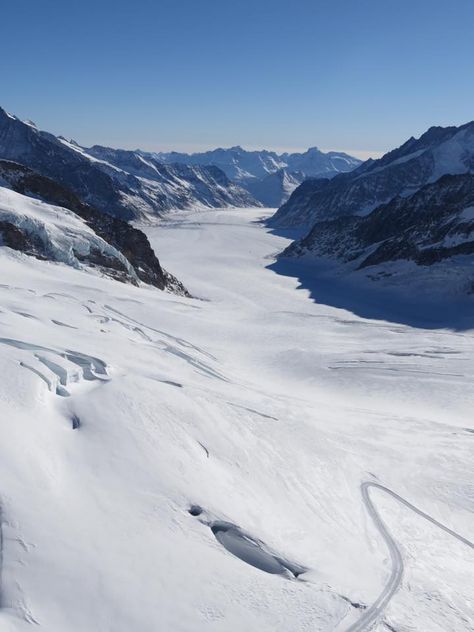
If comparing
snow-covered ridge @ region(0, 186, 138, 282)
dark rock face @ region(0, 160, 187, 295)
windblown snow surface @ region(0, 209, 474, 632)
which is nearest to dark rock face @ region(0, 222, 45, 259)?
snow-covered ridge @ region(0, 186, 138, 282)

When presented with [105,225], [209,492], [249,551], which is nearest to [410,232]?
[105,225]

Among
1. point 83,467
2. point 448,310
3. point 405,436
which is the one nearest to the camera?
point 83,467

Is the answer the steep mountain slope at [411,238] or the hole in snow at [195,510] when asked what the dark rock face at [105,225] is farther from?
the hole in snow at [195,510]

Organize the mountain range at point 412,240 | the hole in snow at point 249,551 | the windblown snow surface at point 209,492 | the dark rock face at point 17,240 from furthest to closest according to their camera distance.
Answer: the mountain range at point 412,240, the dark rock face at point 17,240, the hole in snow at point 249,551, the windblown snow surface at point 209,492

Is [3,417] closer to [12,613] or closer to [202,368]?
[12,613]

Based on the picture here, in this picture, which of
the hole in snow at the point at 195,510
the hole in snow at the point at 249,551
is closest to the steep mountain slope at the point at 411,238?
the hole in snow at the point at 249,551

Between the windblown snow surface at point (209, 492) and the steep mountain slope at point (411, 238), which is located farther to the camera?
the steep mountain slope at point (411, 238)

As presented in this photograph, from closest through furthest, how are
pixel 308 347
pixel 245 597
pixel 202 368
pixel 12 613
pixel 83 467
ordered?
1. pixel 12 613
2. pixel 245 597
3. pixel 83 467
4. pixel 202 368
5. pixel 308 347

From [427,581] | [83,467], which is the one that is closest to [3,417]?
[83,467]
